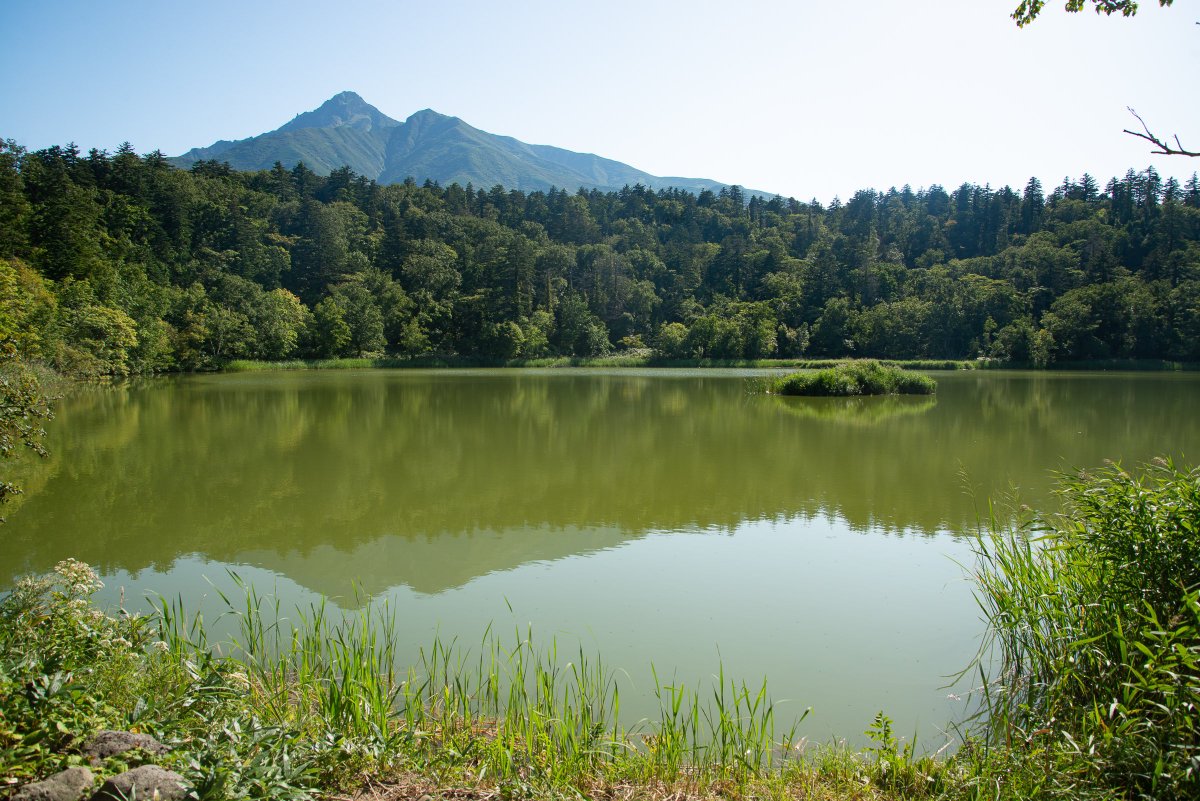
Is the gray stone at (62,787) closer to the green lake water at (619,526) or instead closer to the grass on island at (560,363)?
the green lake water at (619,526)

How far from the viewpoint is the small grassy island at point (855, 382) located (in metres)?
30.4

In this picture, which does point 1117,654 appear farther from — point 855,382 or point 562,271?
point 562,271

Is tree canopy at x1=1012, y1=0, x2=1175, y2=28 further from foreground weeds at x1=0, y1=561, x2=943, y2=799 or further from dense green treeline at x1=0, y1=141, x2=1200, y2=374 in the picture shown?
dense green treeline at x1=0, y1=141, x2=1200, y2=374

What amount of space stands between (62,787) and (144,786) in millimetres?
284

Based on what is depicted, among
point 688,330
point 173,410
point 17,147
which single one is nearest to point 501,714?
point 173,410

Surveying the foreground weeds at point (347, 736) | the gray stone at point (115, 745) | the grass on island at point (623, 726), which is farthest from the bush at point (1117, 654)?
the gray stone at point (115, 745)

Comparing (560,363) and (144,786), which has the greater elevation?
(560,363)

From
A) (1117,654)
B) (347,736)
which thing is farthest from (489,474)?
(1117,654)

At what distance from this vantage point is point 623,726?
4.32m

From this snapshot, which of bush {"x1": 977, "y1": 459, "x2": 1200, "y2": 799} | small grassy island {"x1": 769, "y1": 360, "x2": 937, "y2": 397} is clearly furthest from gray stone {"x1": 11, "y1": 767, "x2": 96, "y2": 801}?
small grassy island {"x1": 769, "y1": 360, "x2": 937, "y2": 397}

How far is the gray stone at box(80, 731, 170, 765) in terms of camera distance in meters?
2.67

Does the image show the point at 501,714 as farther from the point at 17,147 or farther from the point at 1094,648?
the point at 17,147

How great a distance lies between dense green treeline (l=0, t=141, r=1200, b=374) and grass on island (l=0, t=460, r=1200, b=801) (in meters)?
37.9

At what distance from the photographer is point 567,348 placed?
73.8 m
